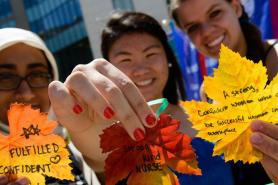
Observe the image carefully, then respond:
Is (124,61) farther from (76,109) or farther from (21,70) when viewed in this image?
(76,109)

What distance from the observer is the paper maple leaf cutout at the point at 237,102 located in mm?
651

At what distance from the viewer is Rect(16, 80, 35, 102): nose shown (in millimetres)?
1222

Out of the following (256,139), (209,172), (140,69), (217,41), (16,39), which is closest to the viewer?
(256,139)

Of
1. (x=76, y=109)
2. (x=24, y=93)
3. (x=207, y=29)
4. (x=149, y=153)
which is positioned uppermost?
(x=207, y=29)

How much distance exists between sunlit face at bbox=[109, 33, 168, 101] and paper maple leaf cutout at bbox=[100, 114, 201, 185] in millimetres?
808

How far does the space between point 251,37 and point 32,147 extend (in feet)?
3.83

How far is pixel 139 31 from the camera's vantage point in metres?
1.58

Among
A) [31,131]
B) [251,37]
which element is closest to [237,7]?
[251,37]

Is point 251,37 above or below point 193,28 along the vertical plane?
below

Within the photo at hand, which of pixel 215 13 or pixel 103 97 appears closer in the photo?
pixel 103 97

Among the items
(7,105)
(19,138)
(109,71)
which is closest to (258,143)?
(109,71)

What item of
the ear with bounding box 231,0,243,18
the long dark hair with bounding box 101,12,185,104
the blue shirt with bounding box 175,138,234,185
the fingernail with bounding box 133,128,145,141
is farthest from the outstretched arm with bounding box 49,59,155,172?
the ear with bounding box 231,0,243,18

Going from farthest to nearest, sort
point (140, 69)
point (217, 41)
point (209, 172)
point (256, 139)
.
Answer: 1. point (217, 41)
2. point (140, 69)
3. point (209, 172)
4. point (256, 139)

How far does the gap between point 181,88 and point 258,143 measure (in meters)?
1.24
